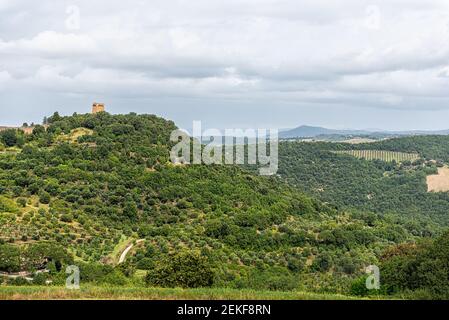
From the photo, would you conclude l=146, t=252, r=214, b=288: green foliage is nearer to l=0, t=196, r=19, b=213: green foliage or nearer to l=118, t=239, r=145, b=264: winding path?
l=118, t=239, r=145, b=264: winding path

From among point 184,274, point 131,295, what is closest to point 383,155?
point 184,274

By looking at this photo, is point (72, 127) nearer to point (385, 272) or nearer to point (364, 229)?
point (364, 229)

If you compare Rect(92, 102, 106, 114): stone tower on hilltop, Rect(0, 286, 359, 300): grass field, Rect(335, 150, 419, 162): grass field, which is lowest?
Rect(0, 286, 359, 300): grass field

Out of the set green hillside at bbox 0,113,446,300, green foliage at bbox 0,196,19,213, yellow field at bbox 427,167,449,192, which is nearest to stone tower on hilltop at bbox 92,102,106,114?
green hillside at bbox 0,113,446,300

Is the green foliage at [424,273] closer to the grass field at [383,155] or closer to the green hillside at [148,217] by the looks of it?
the green hillside at [148,217]

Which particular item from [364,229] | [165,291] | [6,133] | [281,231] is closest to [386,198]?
[364,229]
